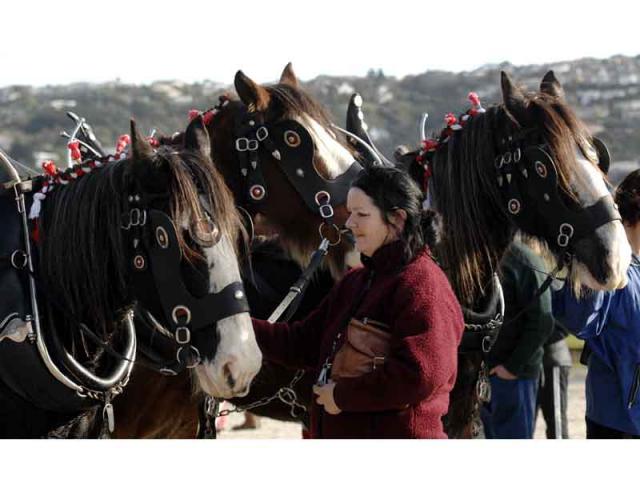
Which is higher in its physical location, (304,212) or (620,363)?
(304,212)

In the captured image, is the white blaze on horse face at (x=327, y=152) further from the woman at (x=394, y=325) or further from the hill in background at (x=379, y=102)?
the hill in background at (x=379, y=102)

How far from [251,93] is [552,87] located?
1331mm

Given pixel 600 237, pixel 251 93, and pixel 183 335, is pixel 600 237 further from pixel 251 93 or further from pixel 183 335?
pixel 183 335

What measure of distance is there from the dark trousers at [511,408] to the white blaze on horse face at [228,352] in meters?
3.49

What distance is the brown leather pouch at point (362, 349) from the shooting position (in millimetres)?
3221

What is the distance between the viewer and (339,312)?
3453 mm

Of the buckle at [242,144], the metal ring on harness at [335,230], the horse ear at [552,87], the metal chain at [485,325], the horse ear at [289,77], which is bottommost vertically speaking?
the metal chain at [485,325]

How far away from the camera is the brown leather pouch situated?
3221 mm

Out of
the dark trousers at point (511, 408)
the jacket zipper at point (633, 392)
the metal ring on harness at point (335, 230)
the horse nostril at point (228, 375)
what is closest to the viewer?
the horse nostril at point (228, 375)

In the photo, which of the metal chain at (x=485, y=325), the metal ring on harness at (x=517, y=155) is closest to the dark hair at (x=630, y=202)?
the metal ring on harness at (x=517, y=155)
